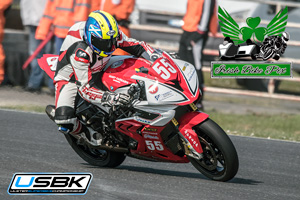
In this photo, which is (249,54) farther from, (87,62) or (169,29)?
(169,29)

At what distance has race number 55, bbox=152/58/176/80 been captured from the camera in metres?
6.16

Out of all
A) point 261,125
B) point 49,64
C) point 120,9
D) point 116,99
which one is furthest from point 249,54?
point 116,99

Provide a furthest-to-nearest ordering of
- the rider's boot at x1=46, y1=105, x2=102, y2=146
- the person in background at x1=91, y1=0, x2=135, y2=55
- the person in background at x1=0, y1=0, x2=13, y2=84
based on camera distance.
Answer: the person in background at x1=0, y1=0, x2=13, y2=84, the person in background at x1=91, y1=0, x2=135, y2=55, the rider's boot at x1=46, y1=105, x2=102, y2=146

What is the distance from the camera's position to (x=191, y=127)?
6090mm

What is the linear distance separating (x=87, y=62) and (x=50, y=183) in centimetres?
123

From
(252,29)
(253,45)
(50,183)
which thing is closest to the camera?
(50,183)

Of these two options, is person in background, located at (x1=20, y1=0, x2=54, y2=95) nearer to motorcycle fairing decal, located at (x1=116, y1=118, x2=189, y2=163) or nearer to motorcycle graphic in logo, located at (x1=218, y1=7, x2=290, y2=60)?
motorcycle graphic in logo, located at (x1=218, y1=7, x2=290, y2=60)

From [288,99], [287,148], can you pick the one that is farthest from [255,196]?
[288,99]

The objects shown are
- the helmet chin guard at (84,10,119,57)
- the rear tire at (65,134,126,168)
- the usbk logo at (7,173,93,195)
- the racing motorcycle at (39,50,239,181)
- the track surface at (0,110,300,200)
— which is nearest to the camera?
the usbk logo at (7,173,93,195)

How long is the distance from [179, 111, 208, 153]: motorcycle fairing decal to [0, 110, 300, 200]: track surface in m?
0.42

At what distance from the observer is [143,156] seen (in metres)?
6.61

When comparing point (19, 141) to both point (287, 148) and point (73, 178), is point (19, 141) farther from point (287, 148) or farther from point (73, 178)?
point (287, 148)

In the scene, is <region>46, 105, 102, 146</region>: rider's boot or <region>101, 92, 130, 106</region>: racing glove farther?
<region>46, 105, 102, 146</region>: rider's boot

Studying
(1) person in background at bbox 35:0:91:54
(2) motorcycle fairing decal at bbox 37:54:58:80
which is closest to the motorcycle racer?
(2) motorcycle fairing decal at bbox 37:54:58:80
